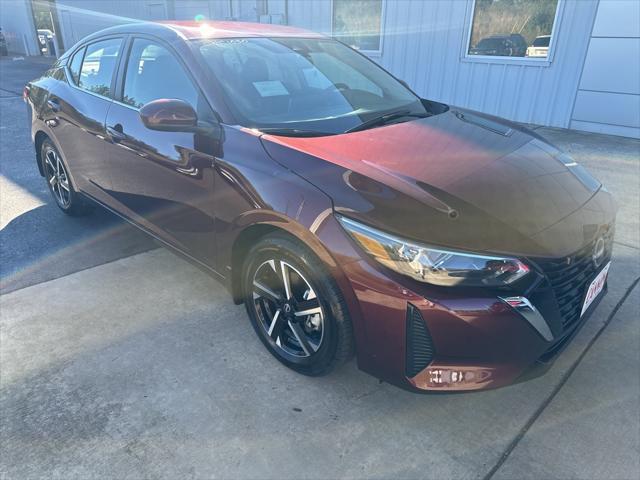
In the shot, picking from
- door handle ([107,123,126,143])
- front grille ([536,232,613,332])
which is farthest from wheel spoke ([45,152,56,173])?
front grille ([536,232,613,332])

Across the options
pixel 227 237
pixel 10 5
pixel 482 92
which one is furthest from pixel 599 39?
pixel 10 5

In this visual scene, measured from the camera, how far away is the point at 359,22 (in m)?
10.0

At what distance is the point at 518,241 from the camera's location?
77.2 inches

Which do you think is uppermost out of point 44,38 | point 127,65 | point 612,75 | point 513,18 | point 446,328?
point 513,18

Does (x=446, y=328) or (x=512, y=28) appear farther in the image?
(x=512, y=28)

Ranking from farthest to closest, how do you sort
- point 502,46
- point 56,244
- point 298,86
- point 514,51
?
point 502,46
point 514,51
point 56,244
point 298,86

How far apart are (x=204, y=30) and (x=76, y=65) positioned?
1511 mm

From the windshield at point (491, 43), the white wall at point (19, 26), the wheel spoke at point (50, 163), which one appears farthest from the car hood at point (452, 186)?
the white wall at point (19, 26)

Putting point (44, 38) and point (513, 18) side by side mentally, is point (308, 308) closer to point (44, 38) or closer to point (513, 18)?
point (513, 18)

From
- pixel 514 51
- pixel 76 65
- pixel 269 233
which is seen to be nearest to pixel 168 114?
pixel 269 233

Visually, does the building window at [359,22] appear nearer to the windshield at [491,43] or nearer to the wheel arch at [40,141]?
→ the windshield at [491,43]

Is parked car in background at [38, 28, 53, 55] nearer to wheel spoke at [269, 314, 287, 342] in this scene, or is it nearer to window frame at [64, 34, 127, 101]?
window frame at [64, 34, 127, 101]

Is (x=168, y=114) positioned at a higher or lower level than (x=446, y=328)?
higher

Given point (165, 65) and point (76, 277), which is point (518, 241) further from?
point (76, 277)
